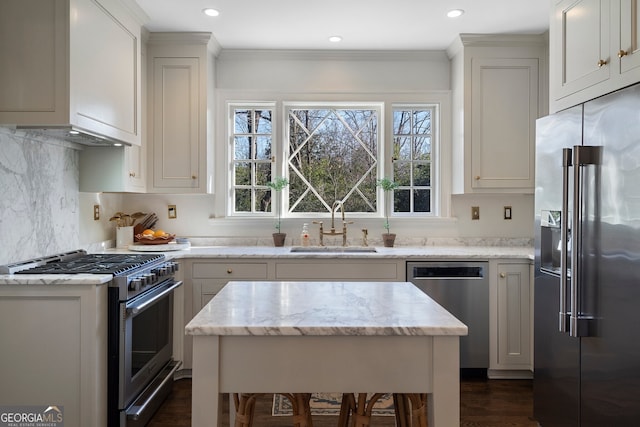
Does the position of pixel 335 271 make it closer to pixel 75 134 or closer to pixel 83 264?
pixel 83 264

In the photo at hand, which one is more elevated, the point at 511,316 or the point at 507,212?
the point at 507,212

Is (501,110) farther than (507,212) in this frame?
No

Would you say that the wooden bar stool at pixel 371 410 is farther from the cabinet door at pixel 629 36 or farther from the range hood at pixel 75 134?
the range hood at pixel 75 134

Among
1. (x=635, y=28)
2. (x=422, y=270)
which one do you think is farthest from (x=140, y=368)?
(x=635, y=28)

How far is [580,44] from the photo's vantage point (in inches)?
84.4

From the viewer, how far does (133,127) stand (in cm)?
290

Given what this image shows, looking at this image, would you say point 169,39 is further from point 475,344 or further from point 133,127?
point 475,344

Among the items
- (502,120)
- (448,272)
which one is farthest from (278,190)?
(502,120)

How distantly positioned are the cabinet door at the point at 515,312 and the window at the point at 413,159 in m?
0.97

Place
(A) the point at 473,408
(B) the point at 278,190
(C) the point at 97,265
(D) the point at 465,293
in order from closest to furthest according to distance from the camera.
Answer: (C) the point at 97,265 < (A) the point at 473,408 < (D) the point at 465,293 < (B) the point at 278,190

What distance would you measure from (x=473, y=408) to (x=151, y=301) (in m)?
2.01

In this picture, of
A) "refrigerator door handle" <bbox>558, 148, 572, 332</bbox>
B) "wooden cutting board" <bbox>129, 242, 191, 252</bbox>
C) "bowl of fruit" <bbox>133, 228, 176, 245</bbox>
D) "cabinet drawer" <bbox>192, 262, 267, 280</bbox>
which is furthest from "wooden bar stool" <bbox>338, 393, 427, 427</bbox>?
"bowl of fruit" <bbox>133, 228, 176, 245</bbox>

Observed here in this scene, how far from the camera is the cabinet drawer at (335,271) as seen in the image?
124 inches

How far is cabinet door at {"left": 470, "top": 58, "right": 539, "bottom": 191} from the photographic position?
3.42m
